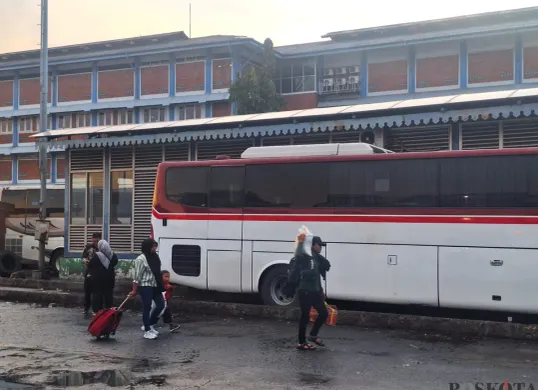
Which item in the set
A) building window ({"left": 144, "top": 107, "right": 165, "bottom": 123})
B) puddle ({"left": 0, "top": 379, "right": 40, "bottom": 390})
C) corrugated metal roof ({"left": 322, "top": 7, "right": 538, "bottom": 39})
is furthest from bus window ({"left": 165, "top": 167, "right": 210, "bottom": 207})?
building window ({"left": 144, "top": 107, "right": 165, "bottom": 123})

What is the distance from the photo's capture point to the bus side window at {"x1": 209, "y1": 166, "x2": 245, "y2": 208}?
1337 cm

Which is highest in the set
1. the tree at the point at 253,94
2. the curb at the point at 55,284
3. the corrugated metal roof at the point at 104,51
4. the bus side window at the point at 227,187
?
the corrugated metal roof at the point at 104,51

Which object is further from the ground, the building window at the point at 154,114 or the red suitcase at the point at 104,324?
Answer: the building window at the point at 154,114

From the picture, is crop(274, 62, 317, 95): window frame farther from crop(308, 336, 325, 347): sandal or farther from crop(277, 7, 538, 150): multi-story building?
crop(308, 336, 325, 347): sandal

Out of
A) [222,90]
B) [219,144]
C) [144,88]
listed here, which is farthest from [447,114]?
[144,88]

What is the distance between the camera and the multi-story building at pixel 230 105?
47.9 ft

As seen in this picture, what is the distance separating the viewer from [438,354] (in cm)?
902

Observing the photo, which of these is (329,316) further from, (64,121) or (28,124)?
(28,124)

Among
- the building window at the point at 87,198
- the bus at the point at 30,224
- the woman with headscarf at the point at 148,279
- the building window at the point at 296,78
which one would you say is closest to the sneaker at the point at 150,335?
the woman with headscarf at the point at 148,279

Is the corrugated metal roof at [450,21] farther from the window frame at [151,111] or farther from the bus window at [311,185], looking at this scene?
the bus window at [311,185]

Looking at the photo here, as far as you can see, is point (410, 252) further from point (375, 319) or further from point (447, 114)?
point (447, 114)

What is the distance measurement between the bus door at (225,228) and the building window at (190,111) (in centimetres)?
3039

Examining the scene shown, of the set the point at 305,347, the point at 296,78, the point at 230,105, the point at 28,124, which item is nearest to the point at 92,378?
the point at 305,347

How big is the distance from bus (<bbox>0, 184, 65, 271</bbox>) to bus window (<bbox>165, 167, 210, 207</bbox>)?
9.38 metres
